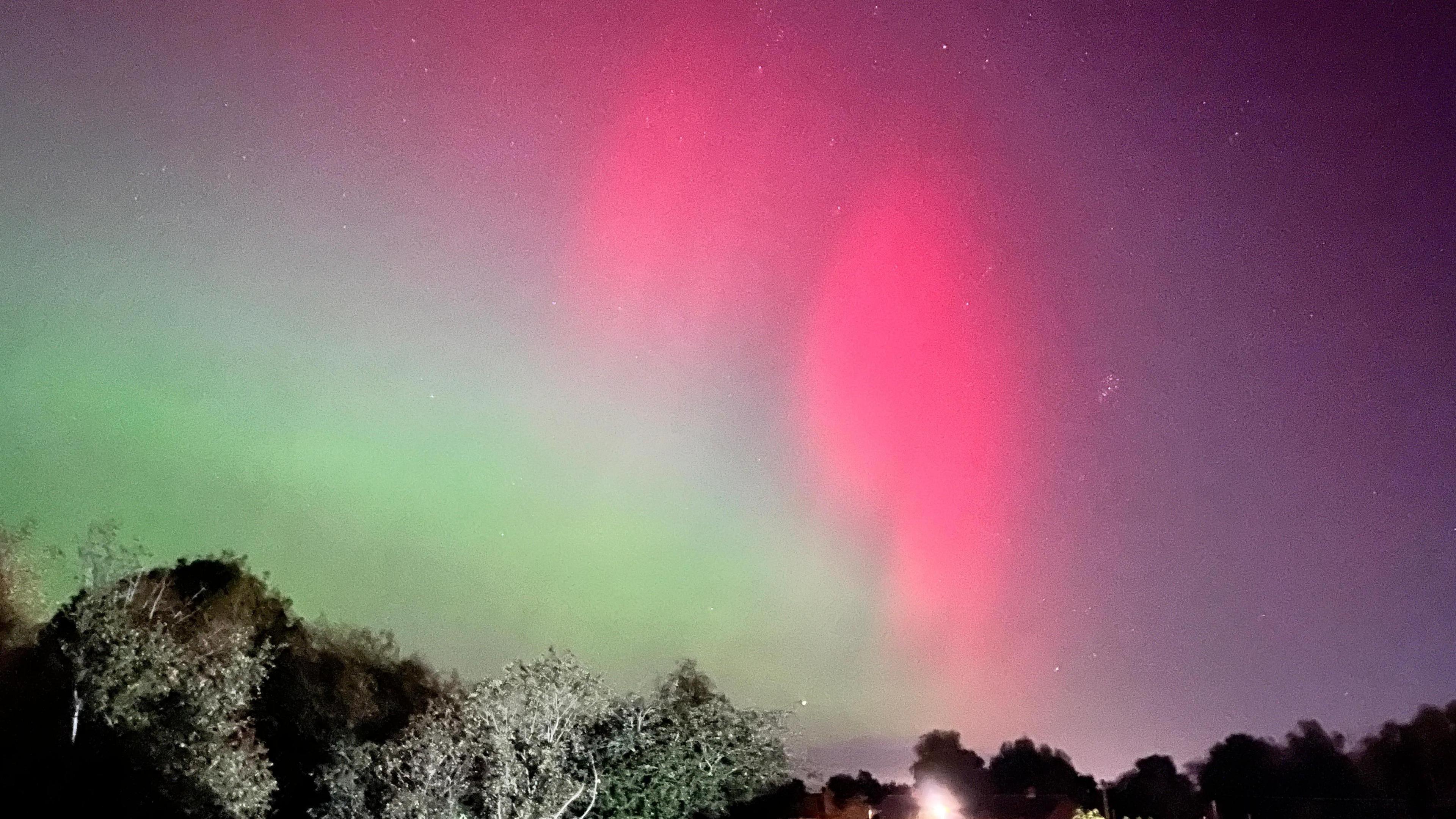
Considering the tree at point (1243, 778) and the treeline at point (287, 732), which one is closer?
the treeline at point (287, 732)

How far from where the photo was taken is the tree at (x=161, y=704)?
2041 centimetres

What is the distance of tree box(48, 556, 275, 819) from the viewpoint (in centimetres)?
2041

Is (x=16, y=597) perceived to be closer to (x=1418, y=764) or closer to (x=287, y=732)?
(x=287, y=732)

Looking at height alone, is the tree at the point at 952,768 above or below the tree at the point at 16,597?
above

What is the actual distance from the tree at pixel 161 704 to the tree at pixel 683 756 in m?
6.74

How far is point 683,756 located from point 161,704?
9887 millimetres

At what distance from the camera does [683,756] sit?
985 inches

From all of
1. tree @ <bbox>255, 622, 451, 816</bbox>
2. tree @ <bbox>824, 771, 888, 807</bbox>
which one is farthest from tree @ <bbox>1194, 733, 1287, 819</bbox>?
tree @ <bbox>255, 622, 451, 816</bbox>

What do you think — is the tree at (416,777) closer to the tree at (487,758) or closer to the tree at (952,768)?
the tree at (487,758)

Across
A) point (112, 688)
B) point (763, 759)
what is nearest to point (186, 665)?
point (112, 688)

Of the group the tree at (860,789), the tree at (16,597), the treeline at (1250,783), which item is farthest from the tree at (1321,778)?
the tree at (16,597)

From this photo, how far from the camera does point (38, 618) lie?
84.6 ft

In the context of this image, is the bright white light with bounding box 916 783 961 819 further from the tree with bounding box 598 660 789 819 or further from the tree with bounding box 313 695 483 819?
the tree with bounding box 313 695 483 819

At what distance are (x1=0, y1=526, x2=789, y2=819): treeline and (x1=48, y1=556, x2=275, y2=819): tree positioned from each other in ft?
0.09
